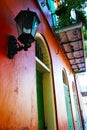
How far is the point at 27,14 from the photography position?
2184mm

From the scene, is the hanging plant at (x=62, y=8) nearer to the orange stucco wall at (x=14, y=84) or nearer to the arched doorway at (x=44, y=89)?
the arched doorway at (x=44, y=89)

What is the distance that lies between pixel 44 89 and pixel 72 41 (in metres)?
2.25

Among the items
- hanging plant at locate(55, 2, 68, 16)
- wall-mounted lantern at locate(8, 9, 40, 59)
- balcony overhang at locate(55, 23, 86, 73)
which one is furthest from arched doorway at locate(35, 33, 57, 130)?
wall-mounted lantern at locate(8, 9, 40, 59)

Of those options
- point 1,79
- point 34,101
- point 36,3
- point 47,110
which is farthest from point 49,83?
point 1,79

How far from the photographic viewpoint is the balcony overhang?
5.00 meters

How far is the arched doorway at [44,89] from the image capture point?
3.94 metres

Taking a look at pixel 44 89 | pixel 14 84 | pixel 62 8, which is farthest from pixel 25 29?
pixel 62 8

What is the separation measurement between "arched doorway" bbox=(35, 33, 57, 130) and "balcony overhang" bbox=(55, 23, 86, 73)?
1006 millimetres

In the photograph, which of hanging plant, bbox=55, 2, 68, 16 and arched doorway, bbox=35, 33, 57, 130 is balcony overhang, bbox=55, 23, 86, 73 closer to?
hanging plant, bbox=55, 2, 68, 16

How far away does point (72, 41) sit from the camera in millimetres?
5871

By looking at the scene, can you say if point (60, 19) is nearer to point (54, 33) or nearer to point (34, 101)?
point (54, 33)

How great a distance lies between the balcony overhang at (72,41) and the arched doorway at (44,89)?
3.30 feet

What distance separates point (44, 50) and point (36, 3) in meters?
1.09

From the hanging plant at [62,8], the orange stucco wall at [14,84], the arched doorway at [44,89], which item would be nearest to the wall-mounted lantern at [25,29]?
the orange stucco wall at [14,84]
